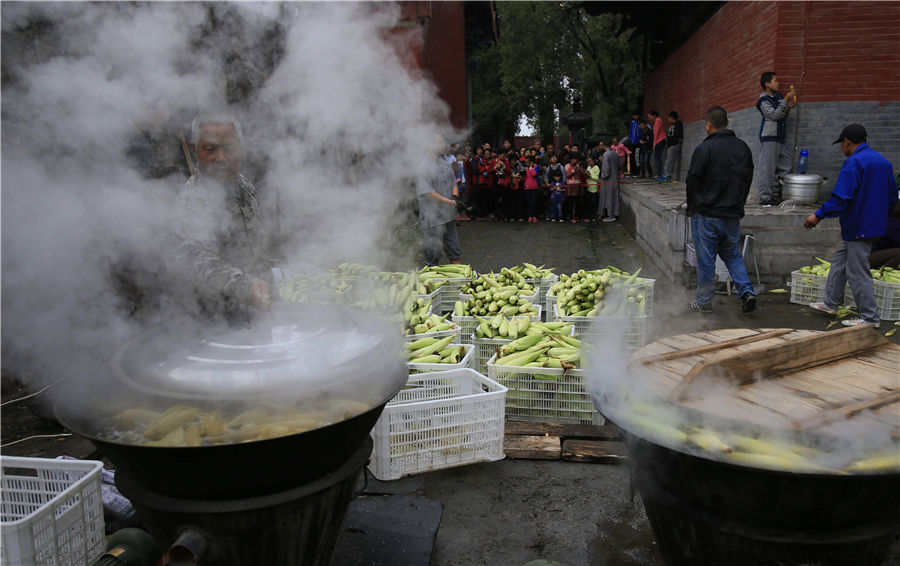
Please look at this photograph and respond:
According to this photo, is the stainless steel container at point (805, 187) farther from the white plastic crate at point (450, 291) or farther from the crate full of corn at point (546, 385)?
the crate full of corn at point (546, 385)

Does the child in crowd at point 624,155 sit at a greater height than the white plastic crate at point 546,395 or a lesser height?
greater

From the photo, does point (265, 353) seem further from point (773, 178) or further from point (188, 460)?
point (773, 178)

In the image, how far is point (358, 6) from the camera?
4.86 m

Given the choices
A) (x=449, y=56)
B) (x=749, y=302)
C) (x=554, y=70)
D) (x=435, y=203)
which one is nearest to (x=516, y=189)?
(x=449, y=56)

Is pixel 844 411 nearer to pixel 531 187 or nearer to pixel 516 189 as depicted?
pixel 531 187

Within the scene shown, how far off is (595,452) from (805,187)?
21.0ft

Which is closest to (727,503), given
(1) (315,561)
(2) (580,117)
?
(1) (315,561)

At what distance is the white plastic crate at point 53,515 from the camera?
6.50 ft

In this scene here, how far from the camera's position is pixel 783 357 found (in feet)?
7.68

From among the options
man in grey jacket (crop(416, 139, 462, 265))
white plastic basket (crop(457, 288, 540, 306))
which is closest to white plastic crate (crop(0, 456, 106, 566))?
white plastic basket (crop(457, 288, 540, 306))

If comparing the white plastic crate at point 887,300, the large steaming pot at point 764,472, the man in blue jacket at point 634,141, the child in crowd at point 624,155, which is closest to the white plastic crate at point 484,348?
the large steaming pot at point 764,472

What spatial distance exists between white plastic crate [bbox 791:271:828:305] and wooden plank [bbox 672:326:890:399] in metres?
4.33

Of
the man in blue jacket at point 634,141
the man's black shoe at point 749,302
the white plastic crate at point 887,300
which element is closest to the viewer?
the white plastic crate at point 887,300

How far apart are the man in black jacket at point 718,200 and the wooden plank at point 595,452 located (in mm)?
3371
